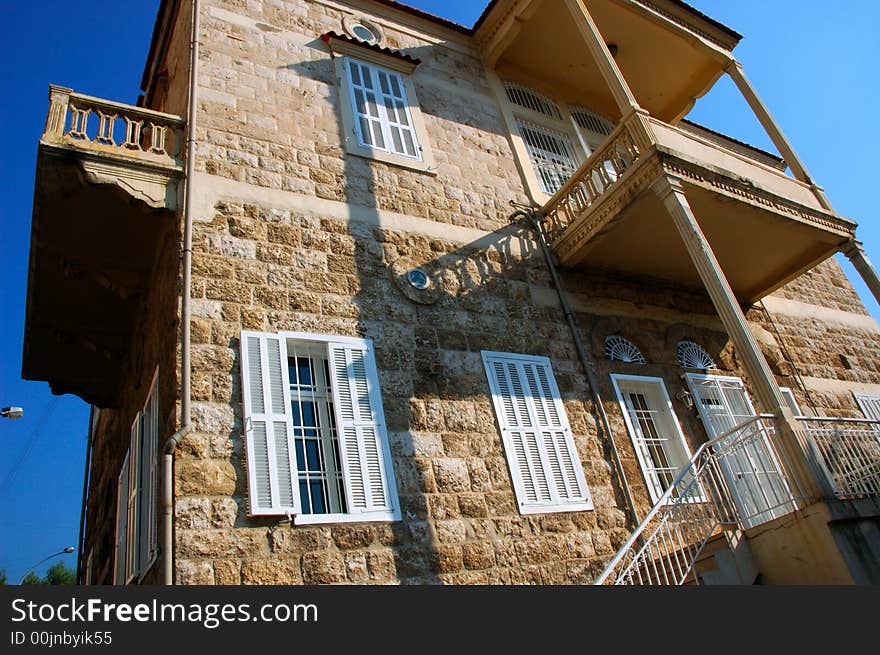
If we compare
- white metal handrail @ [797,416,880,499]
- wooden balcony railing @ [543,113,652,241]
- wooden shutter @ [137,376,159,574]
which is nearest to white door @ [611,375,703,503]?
white metal handrail @ [797,416,880,499]

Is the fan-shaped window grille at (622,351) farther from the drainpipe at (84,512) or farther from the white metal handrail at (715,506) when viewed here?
the drainpipe at (84,512)

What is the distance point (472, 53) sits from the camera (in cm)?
1223

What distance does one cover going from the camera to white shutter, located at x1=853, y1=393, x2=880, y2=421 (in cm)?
1248

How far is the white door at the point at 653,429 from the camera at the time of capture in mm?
8797

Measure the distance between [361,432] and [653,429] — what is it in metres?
4.64

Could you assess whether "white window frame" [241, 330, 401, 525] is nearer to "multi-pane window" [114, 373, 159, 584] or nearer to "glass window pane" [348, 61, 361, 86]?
"multi-pane window" [114, 373, 159, 584]

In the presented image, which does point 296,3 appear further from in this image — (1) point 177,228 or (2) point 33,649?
(2) point 33,649

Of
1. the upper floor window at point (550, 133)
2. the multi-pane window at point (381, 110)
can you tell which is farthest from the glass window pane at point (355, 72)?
the upper floor window at point (550, 133)

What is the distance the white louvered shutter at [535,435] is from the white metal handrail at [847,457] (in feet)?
8.31

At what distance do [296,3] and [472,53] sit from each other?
3384 millimetres

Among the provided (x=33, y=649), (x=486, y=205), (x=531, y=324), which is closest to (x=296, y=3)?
(x=486, y=205)

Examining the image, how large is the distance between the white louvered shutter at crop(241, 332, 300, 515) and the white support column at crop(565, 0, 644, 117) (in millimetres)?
5879

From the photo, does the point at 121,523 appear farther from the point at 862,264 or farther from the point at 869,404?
the point at 869,404

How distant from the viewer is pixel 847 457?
23.8ft
